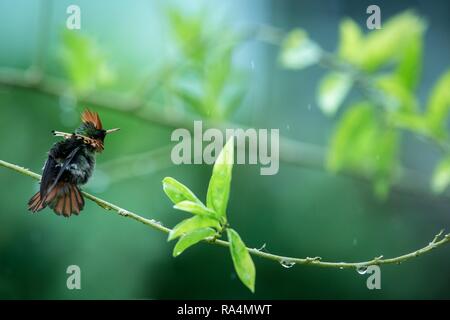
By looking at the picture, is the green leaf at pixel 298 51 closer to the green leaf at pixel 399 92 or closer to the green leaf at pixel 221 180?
the green leaf at pixel 399 92

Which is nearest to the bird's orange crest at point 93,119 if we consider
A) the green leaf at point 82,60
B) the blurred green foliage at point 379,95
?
the green leaf at point 82,60

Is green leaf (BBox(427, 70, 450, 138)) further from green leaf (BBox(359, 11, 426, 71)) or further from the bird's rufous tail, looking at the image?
the bird's rufous tail

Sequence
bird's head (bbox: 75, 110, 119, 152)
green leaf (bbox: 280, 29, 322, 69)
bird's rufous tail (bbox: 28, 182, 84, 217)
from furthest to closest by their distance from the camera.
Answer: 1. green leaf (bbox: 280, 29, 322, 69)
2. bird's head (bbox: 75, 110, 119, 152)
3. bird's rufous tail (bbox: 28, 182, 84, 217)

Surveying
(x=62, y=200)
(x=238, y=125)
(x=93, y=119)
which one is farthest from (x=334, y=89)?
(x=62, y=200)

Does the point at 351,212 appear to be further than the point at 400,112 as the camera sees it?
Yes

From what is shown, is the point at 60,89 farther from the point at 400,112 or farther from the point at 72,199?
the point at 400,112

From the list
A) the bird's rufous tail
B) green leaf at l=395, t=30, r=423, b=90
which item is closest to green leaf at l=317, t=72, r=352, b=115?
green leaf at l=395, t=30, r=423, b=90
